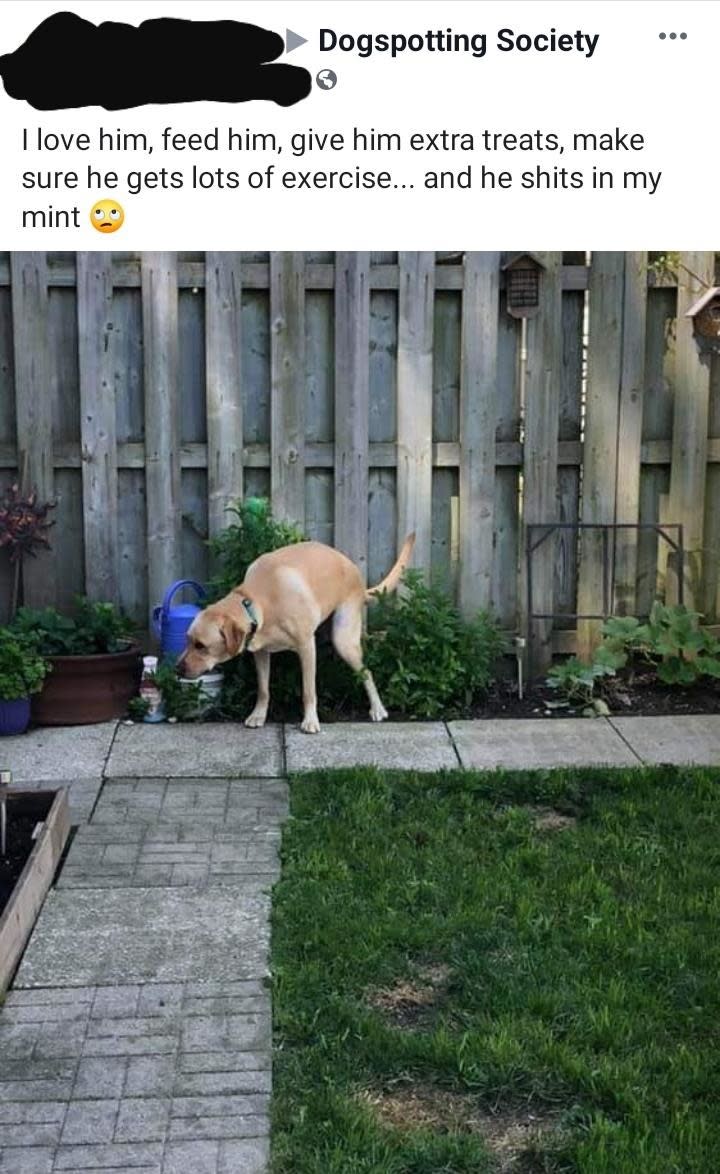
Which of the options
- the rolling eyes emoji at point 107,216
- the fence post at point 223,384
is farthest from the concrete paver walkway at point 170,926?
the rolling eyes emoji at point 107,216

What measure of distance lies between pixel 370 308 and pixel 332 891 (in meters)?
3.18

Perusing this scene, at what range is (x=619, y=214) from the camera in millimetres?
5410

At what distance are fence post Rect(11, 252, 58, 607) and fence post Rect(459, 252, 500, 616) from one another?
1.98 m

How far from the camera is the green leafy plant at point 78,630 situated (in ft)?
19.3

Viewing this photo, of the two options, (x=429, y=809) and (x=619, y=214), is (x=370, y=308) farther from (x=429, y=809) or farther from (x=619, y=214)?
(x=429, y=809)

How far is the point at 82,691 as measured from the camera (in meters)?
5.81

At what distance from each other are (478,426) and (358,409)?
595 millimetres

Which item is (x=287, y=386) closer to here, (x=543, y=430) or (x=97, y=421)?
(x=97, y=421)

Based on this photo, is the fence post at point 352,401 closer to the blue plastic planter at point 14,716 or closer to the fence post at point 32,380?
the fence post at point 32,380

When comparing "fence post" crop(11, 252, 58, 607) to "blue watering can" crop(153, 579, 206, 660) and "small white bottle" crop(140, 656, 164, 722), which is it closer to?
"blue watering can" crop(153, 579, 206, 660)

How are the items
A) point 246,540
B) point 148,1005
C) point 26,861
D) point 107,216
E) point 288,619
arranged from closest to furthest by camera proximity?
point 148,1005 < point 26,861 < point 107,216 < point 288,619 < point 246,540

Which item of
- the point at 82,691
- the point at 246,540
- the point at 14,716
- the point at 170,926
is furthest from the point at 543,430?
the point at 170,926

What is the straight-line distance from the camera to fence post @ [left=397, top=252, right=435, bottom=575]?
20.0 feet

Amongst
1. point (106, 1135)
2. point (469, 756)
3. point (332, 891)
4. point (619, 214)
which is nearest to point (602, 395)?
point (619, 214)
